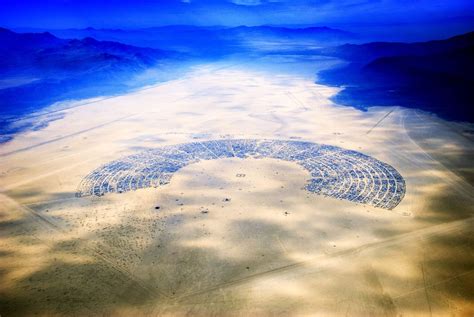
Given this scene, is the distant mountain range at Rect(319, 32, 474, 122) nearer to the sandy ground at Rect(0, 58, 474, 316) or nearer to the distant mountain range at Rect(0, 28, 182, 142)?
the sandy ground at Rect(0, 58, 474, 316)

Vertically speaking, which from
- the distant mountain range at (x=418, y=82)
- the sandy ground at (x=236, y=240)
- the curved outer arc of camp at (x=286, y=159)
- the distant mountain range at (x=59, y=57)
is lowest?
the sandy ground at (x=236, y=240)

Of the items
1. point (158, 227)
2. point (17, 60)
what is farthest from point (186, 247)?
point (17, 60)

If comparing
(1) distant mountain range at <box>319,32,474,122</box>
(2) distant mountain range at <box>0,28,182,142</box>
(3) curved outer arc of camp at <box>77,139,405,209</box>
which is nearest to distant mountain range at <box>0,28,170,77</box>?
(2) distant mountain range at <box>0,28,182,142</box>

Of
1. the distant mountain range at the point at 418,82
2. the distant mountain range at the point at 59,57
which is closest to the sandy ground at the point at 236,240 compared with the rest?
the distant mountain range at the point at 418,82

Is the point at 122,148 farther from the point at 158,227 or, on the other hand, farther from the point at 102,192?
the point at 158,227

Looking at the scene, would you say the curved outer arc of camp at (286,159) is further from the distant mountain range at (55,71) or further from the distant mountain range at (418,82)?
the distant mountain range at (418,82)

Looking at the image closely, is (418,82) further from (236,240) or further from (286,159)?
(236,240)

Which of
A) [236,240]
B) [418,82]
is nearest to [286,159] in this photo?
[236,240]
